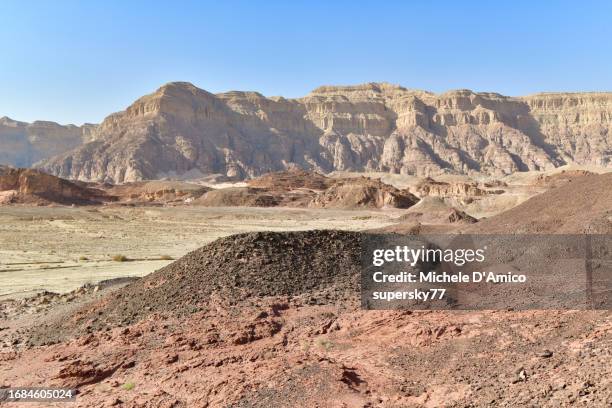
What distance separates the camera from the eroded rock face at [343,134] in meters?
138

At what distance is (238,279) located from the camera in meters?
10.2

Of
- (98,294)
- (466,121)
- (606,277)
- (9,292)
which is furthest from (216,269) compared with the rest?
(466,121)

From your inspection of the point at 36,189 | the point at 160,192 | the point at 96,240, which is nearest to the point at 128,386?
the point at 96,240

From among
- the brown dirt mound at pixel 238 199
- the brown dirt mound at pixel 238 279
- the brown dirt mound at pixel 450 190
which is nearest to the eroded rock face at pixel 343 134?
the brown dirt mound at pixel 238 199

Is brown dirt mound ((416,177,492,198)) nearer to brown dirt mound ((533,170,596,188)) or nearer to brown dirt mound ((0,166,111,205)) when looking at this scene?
brown dirt mound ((533,170,596,188))

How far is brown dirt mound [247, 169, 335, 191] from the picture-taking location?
9456 cm

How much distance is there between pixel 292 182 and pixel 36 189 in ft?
134

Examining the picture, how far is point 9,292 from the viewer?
→ 1622 centimetres

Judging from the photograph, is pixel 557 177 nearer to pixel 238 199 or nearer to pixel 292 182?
pixel 292 182

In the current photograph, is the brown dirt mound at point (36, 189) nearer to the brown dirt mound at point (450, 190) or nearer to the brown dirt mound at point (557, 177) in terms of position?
the brown dirt mound at point (450, 190)

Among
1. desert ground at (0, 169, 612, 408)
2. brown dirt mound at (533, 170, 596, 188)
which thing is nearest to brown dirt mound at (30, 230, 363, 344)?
desert ground at (0, 169, 612, 408)

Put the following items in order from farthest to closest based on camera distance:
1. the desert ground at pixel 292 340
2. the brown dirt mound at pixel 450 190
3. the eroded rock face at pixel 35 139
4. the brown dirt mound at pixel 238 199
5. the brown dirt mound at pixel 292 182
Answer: the eroded rock face at pixel 35 139 → the brown dirt mound at pixel 292 182 → the brown dirt mound at pixel 238 199 → the brown dirt mound at pixel 450 190 → the desert ground at pixel 292 340

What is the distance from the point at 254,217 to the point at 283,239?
172ft

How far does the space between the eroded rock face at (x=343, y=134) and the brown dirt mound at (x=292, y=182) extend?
111ft
